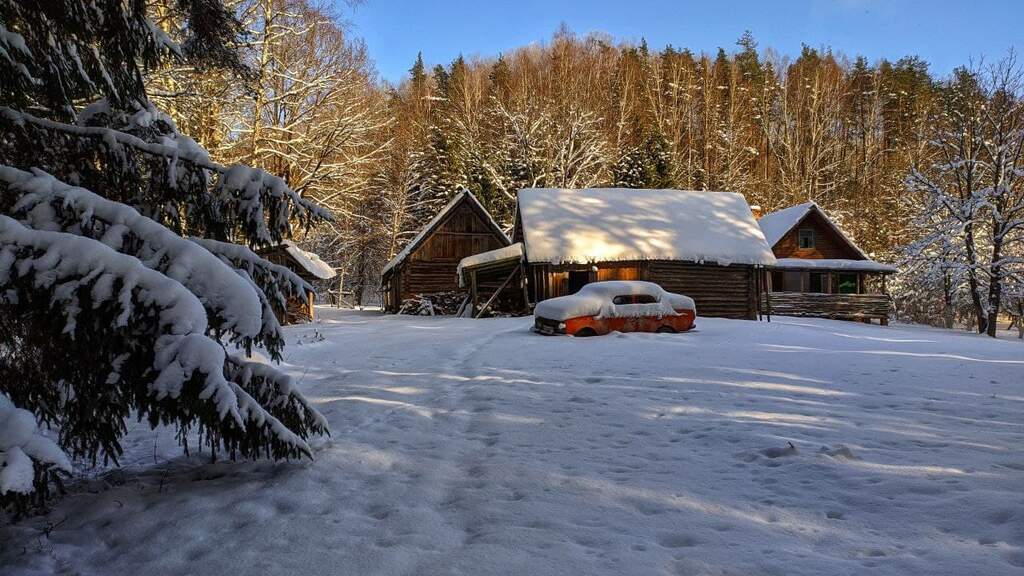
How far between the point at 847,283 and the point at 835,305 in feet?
15.7

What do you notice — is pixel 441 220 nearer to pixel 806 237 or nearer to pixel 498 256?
pixel 498 256

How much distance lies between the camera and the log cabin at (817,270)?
93.0 ft

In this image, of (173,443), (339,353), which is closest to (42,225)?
(173,443)

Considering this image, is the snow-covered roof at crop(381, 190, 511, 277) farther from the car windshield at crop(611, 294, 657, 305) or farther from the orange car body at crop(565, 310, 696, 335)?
the orange car body at crop(565, 310, 696, 335)

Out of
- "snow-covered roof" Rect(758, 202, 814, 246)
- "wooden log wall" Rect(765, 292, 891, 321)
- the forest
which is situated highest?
the forest

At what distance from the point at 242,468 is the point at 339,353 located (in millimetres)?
7763

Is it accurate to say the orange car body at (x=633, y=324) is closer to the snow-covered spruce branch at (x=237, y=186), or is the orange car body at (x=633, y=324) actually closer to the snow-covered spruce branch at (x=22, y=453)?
the snow-covered spruce branch at (x=237, y=186)

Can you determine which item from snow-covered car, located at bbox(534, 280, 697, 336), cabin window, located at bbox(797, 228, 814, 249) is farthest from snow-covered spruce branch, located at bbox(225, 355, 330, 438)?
cabin window, located at bbox(797, 228, 814, 249)

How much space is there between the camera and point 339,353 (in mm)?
11930

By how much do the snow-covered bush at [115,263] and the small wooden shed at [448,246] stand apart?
83.6 feet

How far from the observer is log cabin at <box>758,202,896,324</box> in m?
28.3

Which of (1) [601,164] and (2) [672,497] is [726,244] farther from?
(2) [672,497]

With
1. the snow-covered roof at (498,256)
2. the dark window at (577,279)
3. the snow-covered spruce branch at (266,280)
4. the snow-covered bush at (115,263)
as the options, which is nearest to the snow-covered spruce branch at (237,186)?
the snow-covered bush at (115,263)

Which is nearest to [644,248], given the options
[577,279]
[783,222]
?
[577,279]
